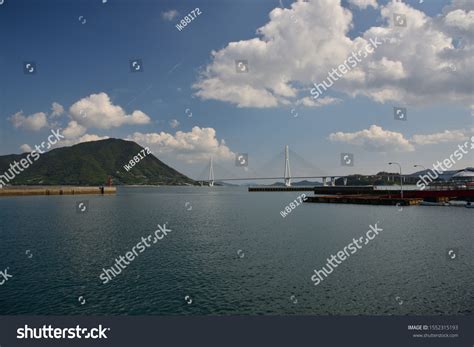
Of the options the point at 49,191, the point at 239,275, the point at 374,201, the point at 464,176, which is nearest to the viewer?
the point at 239,275

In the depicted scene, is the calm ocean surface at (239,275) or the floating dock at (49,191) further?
the floating dock at (49,191)

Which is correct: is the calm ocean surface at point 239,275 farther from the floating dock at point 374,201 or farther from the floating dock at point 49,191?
the floating dock at point 49,191

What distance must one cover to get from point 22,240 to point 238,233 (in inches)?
1055

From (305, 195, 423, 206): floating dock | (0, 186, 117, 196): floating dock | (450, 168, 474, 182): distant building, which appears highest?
(450, 168, 474, 182): distant building

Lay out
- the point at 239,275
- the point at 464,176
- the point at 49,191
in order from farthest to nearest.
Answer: the point at 49,191, the point at 464,176, the point at 239,275

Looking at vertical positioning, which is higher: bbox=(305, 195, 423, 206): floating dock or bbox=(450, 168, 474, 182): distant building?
bbox=(450, 168, 474, 182): distant building

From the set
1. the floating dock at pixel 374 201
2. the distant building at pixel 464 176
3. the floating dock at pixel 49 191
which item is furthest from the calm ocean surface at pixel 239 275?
the floating dock at pixel 49 191

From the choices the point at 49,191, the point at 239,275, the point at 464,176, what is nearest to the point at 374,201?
the point at 464,176

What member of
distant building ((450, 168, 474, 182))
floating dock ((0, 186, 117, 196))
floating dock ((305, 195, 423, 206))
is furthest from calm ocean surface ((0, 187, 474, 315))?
floating dock ((0, 186, 117, 196))

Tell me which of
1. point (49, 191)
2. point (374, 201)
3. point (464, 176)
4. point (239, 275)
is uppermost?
point (464, 176)

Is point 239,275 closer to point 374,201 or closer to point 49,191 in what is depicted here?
point 374,201

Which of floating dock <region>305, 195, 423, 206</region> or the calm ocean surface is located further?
floating dock <region>305, 195, 423, 206</region>

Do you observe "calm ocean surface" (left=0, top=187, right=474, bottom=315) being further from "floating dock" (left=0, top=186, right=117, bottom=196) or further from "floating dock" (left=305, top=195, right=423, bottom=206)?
"floating dock" (left=0, top=186, right=117, bottom=196)

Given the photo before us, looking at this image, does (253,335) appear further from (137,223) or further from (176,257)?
(137,223)
